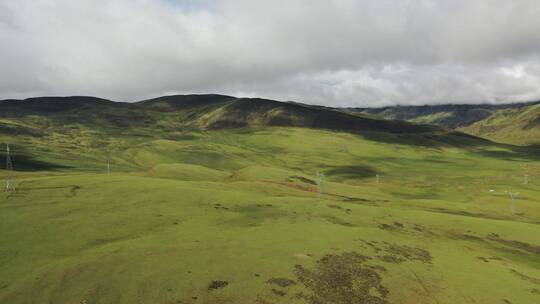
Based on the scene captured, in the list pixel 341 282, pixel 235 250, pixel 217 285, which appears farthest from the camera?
pixel 235 250

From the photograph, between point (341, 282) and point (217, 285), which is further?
point (341, 282)

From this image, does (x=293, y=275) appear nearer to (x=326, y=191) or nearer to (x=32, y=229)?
(x=32, y=229)

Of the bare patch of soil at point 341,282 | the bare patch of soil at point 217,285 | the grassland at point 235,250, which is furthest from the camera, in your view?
the bare patch of soil at point 341,282

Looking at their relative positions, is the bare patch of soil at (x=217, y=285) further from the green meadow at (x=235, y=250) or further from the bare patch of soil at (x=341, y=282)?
the bare patch of soil at (x=341, y=282)

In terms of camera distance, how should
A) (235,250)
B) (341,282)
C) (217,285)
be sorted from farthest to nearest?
(235,250) → (341,282) → (217,285)

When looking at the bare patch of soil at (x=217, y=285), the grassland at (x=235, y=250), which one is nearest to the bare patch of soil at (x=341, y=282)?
the grassland at (x=235, y=250)

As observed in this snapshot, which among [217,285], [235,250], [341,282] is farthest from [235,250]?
[341,282]

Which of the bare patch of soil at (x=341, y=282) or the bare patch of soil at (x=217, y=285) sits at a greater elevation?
the bare patch of soil at (x=217, y=285)

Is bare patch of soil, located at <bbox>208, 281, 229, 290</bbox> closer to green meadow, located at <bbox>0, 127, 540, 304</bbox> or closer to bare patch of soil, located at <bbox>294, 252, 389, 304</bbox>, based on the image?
green meadow, located at <bbox>0, 127, 540, 304</bbox>

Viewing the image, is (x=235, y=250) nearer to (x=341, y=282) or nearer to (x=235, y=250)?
(x=235, y=250)

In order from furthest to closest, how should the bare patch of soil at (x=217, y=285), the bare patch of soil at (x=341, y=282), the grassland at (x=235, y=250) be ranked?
the bare patch of soil at (x=341, y=282)
the bare patch of soil at (x=217, y=285)
the grassland at (x=235, y=250)

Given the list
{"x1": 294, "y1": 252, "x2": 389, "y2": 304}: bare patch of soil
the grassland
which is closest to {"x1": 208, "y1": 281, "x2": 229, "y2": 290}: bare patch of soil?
the grassland
